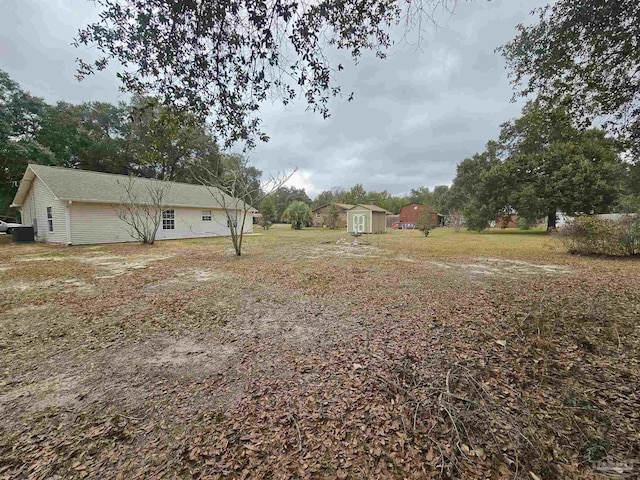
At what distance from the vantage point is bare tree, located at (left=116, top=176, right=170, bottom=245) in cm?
1341

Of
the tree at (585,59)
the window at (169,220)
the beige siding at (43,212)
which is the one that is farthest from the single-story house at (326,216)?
the tree at (585,59)

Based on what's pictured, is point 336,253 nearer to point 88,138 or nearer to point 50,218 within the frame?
point 50,218

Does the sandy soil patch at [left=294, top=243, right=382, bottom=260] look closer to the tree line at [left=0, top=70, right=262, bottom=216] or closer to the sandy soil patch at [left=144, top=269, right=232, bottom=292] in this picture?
the sandy soil patch at [left=144, top=269, right=232, bottom=292]

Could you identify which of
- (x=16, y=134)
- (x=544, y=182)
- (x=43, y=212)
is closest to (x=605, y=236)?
(x=544, y=182)

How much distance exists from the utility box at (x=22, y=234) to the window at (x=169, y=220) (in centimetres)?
660

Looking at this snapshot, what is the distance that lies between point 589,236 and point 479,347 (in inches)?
398

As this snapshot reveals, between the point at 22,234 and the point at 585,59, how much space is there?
23.1 m

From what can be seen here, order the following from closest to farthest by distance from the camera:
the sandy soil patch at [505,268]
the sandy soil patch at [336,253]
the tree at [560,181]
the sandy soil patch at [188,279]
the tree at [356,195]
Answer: the sandy soil patch at [188,279], the sandy soil patch at [505,268], the sandy soil patch at [336,253], the tree at [560,181], the tree at [356,195]

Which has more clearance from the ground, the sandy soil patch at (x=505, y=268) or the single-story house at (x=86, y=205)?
the single-story house at (x=86, y=205)

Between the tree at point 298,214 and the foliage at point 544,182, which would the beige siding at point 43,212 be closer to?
the tree at point 298,214

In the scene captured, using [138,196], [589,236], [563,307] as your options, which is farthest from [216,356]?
[138,196]

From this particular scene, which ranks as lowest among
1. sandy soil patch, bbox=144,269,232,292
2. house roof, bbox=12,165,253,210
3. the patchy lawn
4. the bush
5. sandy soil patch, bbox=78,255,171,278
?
the patchy lawn

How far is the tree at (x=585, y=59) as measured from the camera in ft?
11.2

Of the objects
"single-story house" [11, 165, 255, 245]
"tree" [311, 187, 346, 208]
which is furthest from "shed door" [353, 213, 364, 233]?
"tree" [311, 187, 346, 208]
